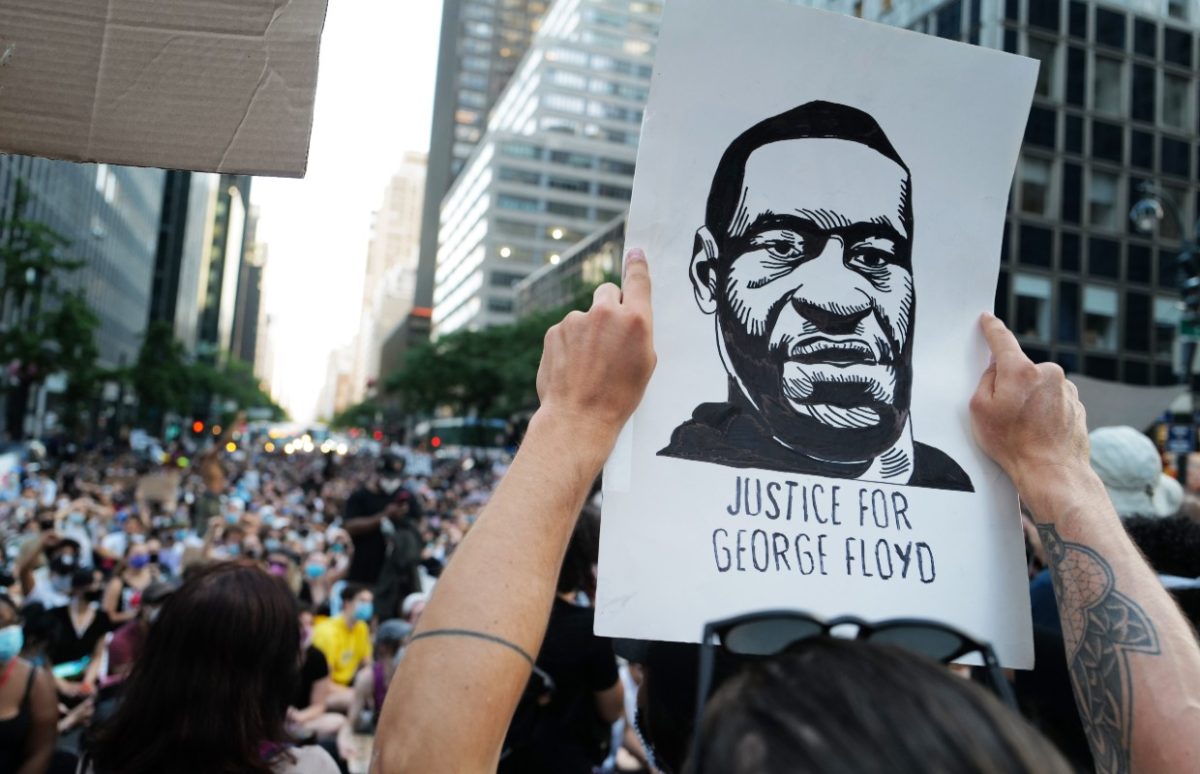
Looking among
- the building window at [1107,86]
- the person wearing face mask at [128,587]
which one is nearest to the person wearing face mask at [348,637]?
the person wearing face mask at [128,587]

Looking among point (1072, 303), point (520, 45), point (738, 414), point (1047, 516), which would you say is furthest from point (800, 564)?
point (520, 45)

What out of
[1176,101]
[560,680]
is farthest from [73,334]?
[1176,101]

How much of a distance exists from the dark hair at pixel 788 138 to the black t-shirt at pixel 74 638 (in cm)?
610

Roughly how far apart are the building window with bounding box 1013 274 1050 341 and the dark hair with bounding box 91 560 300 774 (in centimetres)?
3233

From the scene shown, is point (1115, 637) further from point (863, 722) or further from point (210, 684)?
point (210, 684)

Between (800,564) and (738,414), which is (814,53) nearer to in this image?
(738,414)

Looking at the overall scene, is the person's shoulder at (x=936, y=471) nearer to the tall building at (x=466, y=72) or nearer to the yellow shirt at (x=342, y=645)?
the yellow shirt at (x=342, y=645)

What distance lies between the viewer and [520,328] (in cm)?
4659

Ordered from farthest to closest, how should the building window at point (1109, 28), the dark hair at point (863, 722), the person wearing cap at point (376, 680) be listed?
the building window at point (1109, 28) < the person wearing cap at point (376, 680) < the dark hair at point (863, 722)

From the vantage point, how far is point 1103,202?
31125mm

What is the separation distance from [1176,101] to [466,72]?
389ft

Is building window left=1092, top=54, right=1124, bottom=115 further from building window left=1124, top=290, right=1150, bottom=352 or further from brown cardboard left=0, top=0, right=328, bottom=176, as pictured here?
brown cardboard left=0, top=0, right=328, bottom=176

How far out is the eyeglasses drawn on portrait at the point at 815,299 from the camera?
139 centimetres

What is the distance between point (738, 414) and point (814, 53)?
0.64 metres
